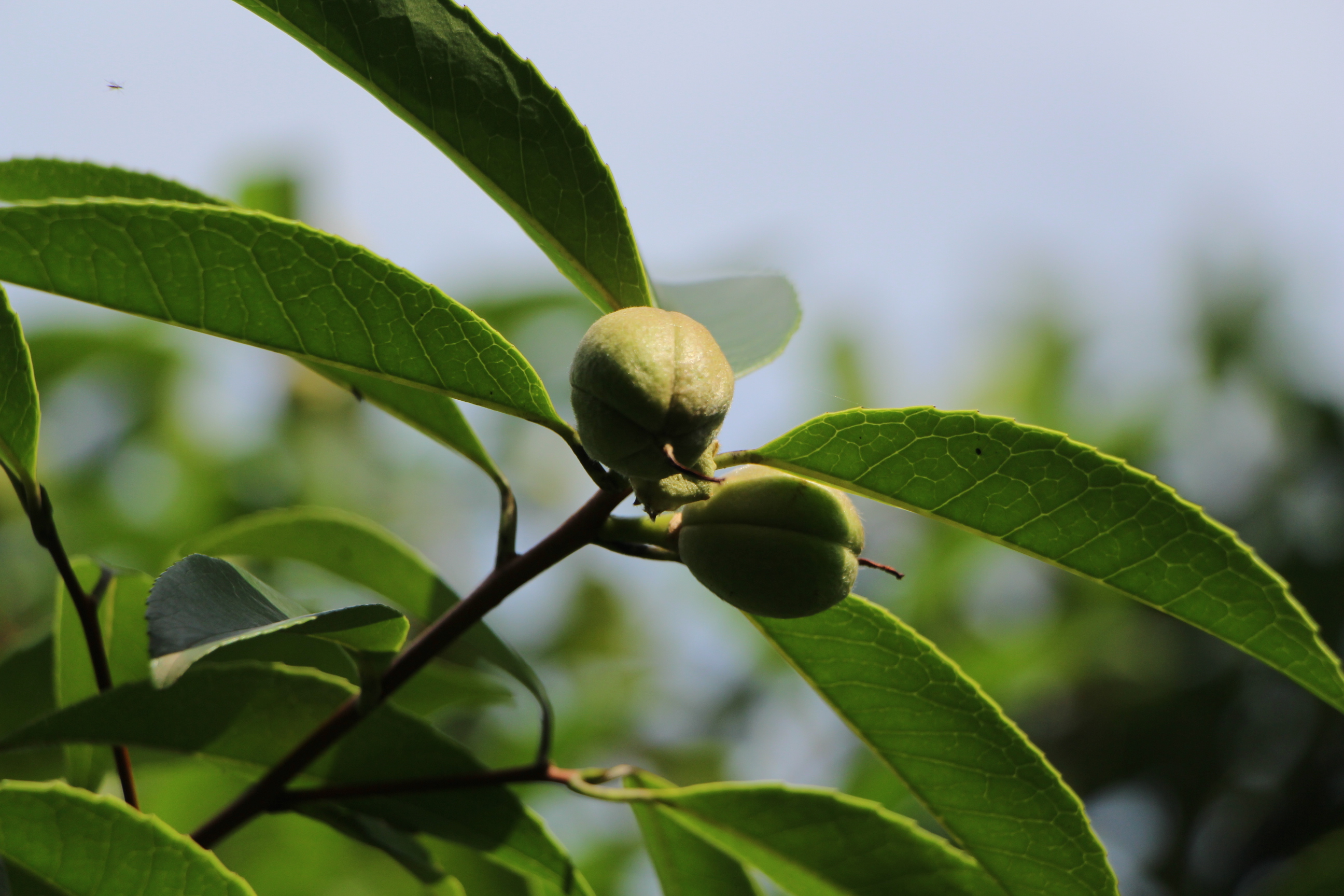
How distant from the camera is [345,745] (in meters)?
1.26

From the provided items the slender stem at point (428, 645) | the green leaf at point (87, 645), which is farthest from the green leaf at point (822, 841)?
the green leaf at point (87, 645)

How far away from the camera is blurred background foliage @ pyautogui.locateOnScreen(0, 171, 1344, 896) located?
109 inches

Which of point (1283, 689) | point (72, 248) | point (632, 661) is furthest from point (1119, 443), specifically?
point (72, 248)

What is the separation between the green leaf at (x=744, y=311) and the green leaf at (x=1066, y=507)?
22cm

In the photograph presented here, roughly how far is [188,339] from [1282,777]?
3924 mm

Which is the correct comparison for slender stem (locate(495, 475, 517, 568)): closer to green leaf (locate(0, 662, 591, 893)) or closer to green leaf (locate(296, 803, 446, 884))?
green leaf (locate(0, 662, 591, 893))

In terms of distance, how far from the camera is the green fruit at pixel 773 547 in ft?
3.06

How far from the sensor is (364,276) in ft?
3.00

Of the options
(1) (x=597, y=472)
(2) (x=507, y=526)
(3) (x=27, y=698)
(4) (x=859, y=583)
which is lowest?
(4) (x=859, y=583)

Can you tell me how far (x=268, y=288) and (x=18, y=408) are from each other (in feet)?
1.08

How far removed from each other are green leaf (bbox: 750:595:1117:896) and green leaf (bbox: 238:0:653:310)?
0.44m

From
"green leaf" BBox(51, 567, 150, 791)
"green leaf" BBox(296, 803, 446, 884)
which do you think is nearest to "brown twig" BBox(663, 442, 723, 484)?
"green leaf" BBox(296, 803, 446, 884)

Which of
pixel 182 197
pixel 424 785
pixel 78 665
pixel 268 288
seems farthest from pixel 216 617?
pixel 78 665

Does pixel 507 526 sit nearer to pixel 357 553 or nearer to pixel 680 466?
pixel 680 466
